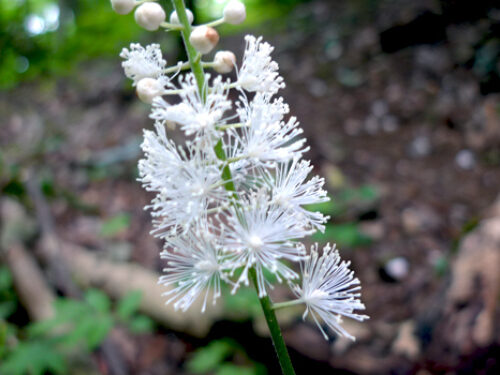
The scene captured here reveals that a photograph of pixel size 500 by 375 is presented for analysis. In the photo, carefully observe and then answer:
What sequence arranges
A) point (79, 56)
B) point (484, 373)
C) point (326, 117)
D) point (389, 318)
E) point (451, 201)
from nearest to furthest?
1. point (484, 373)
2. point (389, 318)
3. point (451, 201)
4. point (326, 117)
5. point (79, 56)

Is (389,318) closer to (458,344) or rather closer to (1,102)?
(458,344)

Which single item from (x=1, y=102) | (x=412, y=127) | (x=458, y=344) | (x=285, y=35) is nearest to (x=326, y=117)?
(x=412, y=127)

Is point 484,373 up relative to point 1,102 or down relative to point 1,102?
down

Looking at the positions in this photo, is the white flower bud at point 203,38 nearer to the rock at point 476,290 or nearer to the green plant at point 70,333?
the green plant at point 70,333

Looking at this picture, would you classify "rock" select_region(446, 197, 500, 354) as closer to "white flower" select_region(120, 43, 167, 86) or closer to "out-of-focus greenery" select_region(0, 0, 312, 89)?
"white flower" select_region(120, 43, 167, 86)

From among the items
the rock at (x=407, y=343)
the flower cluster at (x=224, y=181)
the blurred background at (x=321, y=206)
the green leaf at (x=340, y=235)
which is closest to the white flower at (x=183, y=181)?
the flower cluster at (x=224, y=181)

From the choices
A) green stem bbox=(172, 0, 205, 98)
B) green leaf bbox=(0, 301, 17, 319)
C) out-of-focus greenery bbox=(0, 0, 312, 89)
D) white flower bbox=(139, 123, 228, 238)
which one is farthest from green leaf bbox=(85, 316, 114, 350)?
out-of-focus greenery bbox=(0, 0, 312, 89)
